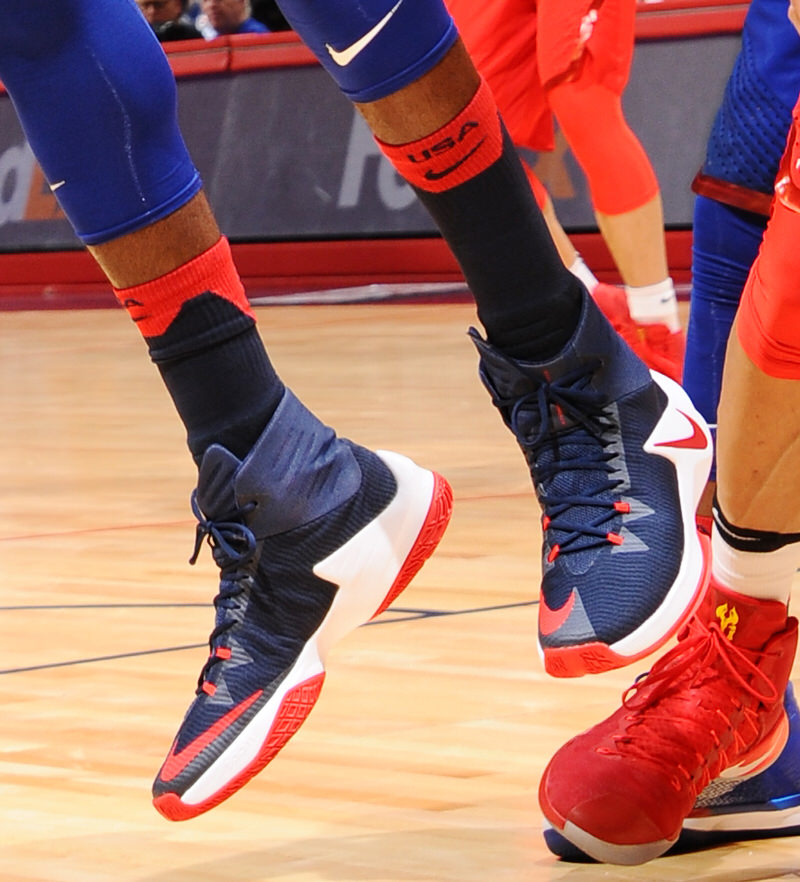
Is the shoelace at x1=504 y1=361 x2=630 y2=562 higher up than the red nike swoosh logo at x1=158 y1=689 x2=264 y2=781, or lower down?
lower down

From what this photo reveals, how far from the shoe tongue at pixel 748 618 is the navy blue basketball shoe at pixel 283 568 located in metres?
0.25

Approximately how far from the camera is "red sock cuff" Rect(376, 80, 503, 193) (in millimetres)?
1422

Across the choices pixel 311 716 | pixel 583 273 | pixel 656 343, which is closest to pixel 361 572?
pixel 311 716

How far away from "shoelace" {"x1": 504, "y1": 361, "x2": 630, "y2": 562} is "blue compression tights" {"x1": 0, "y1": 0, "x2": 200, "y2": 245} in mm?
327

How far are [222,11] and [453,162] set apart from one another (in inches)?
245

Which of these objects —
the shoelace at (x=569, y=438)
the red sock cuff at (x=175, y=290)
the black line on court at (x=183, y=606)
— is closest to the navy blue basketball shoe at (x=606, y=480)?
the shoelace at (x=569, y=438)

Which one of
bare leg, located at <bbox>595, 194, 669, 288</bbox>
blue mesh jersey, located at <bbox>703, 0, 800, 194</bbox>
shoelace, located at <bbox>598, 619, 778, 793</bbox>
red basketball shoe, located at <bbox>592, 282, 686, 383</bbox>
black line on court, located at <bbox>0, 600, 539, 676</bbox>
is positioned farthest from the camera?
bare leg, located at <bbox>595, 194, 669, 288</bbox>

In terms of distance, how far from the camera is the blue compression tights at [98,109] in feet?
4.39

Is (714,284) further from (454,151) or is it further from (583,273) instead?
(583,273)

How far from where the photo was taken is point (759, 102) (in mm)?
1604

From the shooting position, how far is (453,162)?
1427 mm

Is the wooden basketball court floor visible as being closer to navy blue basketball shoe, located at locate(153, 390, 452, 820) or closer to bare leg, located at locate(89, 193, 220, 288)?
navy blue basketball shoe, located at locate(153, 390, 452, 820)

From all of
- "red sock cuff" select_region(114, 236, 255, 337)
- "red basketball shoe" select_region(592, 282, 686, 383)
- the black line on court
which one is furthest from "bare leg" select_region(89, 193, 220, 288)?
"red basketball shoe" select_region(592, 282, 686, 383)

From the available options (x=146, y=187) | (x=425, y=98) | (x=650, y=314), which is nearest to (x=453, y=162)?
(x=425, y=98)
